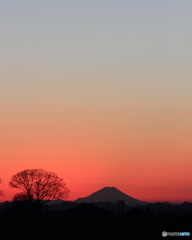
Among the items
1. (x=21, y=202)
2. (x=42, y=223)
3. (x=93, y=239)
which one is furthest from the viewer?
(x=21, y=202)

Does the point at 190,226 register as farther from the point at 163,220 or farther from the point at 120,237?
the point at 120,237

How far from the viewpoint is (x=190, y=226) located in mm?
36094

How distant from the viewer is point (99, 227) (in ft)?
133

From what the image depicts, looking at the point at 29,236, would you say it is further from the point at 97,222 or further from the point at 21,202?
the point at 21,202

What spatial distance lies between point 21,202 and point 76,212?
36.3 meters

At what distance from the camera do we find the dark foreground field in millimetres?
35531

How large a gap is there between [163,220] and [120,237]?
5.97 meters

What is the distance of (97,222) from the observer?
4238cm

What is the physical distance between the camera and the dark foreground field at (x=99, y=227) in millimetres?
35531

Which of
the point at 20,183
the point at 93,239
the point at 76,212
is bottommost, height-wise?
the point at 93,239

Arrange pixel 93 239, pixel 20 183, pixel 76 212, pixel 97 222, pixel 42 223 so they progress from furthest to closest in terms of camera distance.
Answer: pixel 20 183
pixel 76 212
pixel 42 223
pixel 97 222
pixel 93 239

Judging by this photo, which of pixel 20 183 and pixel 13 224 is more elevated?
pixel 20 183

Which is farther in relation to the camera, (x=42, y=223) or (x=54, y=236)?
(x=42, y=223)

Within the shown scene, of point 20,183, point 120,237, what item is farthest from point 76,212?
point 20,183
